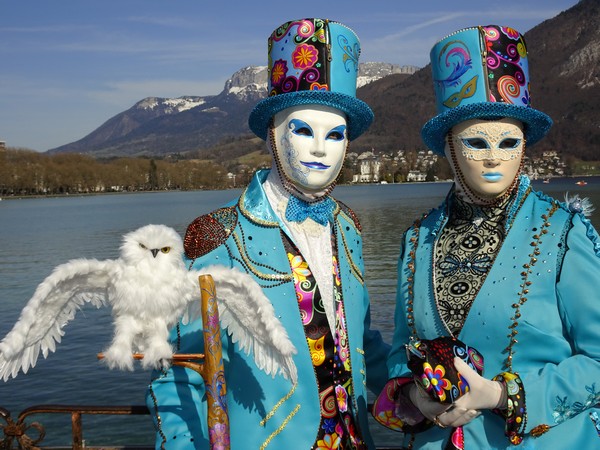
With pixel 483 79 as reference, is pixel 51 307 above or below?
below

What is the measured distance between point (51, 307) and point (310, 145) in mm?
1571

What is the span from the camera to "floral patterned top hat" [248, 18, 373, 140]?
3625 mm

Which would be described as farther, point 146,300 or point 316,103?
point 316,103

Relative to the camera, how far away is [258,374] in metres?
3.35

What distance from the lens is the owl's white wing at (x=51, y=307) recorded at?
8.62ft

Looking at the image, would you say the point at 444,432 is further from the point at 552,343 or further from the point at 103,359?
the point at 103,359

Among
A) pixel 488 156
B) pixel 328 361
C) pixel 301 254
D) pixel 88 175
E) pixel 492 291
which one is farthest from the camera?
pixel 88 175

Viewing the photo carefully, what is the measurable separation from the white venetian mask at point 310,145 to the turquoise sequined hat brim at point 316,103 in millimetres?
42

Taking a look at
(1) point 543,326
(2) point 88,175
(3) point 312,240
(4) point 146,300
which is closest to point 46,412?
(4) point 146,300

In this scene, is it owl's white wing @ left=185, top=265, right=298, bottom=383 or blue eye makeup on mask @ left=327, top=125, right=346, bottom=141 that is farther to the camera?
blue eye makeup on mask @ left=327, top=125, right=346, bottom=141

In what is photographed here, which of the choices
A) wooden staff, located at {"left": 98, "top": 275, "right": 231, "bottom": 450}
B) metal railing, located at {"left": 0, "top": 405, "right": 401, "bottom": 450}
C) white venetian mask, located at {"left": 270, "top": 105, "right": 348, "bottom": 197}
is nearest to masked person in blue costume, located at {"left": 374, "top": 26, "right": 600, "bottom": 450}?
white venetian mask, located at {"left": 270, "top": 105, "right": 348, "bottom": 197}

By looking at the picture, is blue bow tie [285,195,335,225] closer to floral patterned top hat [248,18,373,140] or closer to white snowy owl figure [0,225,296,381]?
floral patterned top hat [248,18,373,140]

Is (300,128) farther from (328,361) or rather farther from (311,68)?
(328,361)

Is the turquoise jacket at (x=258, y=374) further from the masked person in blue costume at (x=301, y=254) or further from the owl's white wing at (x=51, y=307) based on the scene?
the owl's white wing at (x=51, y=307)
